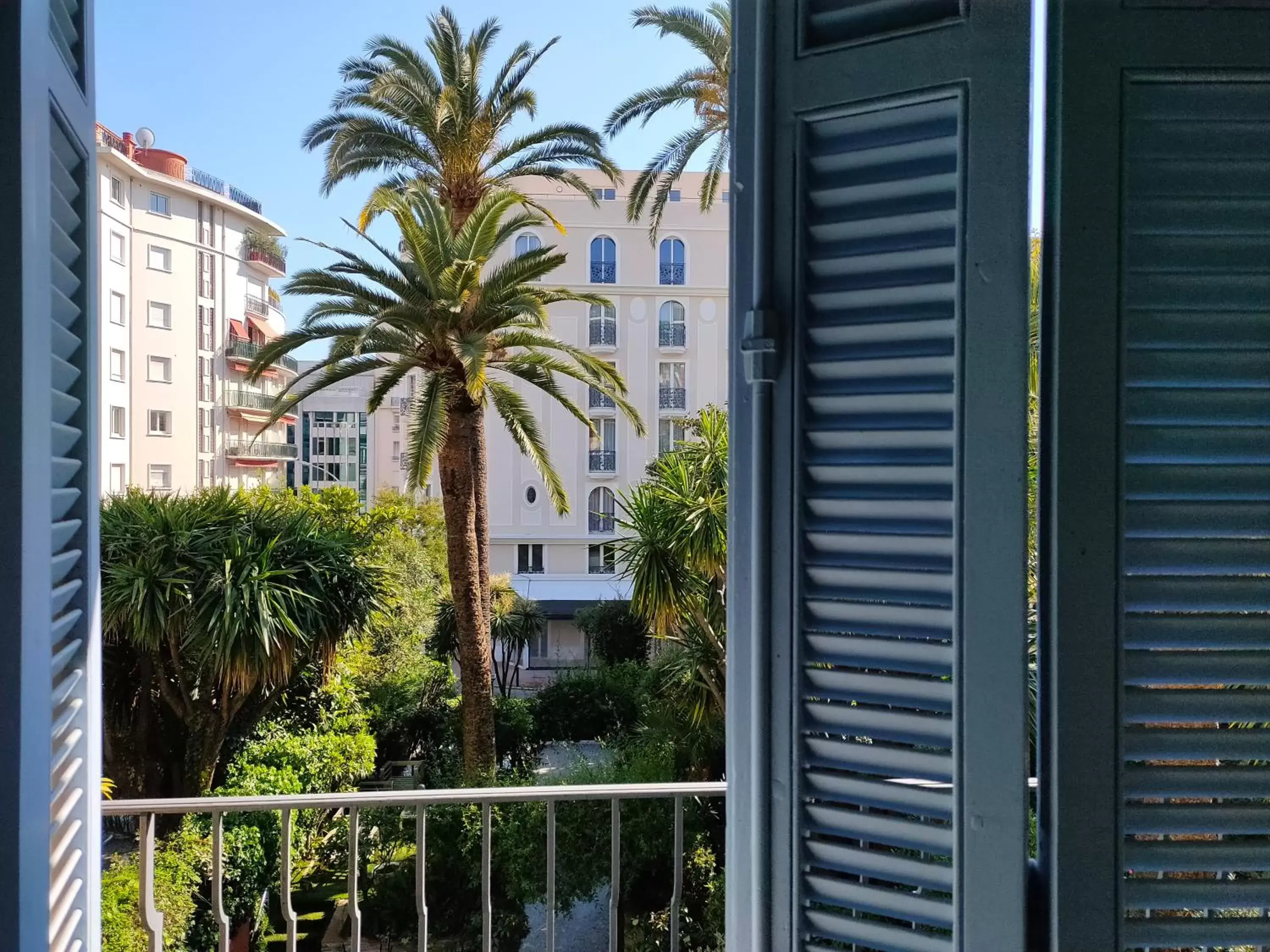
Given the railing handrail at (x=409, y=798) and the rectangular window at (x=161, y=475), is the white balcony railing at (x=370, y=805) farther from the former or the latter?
the rectangular window at (x=161, y=475)

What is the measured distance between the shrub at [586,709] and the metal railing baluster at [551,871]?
8527 millimetres

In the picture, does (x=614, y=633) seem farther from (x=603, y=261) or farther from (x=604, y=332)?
(x=603, y=261)

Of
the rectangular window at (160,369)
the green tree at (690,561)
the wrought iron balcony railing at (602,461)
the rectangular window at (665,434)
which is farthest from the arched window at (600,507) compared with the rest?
the green tree at (690,561)

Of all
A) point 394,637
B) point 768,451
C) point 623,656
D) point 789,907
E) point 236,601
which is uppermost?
point 768,451

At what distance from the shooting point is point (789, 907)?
34.3 inches

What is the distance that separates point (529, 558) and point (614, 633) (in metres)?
5.68

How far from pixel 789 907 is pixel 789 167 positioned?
831mm

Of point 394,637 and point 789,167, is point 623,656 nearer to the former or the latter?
point 394,637

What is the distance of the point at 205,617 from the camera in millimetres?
6895

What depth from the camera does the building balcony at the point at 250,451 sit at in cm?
1723

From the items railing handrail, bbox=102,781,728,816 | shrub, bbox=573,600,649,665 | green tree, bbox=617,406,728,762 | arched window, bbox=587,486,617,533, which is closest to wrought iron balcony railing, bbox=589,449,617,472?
arched window, bbox=587,486,617,533

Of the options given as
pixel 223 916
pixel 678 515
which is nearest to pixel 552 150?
pixel 678 515

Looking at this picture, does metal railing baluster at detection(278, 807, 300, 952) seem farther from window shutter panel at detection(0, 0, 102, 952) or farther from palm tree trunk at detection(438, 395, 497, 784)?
palm tree trunk at detection(438, 395, 497, 784)

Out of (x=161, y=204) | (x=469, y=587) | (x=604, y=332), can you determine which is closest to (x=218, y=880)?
(x=469, y=587)
